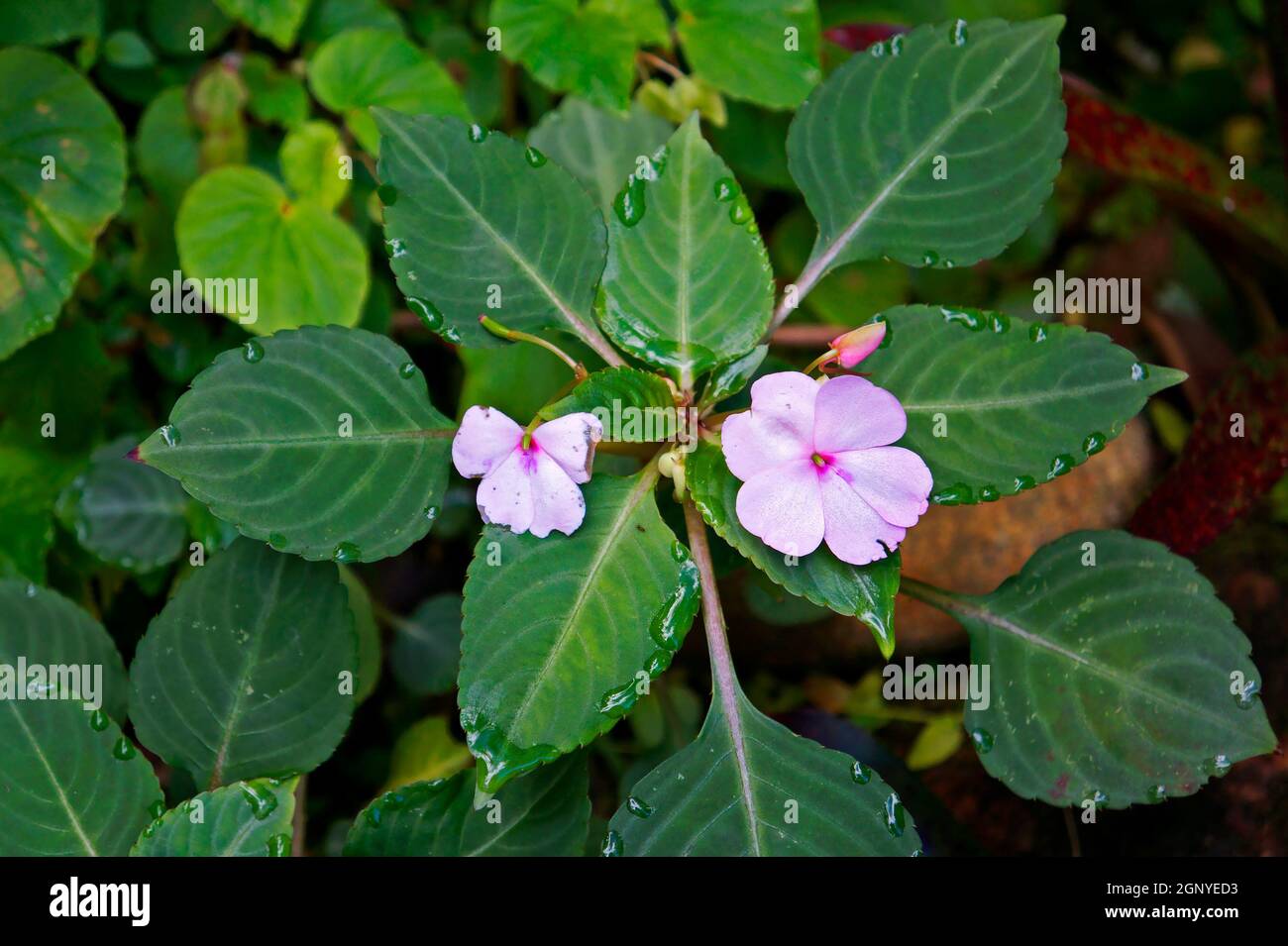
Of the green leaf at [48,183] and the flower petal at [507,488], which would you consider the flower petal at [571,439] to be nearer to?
the flower petal at [507,488]

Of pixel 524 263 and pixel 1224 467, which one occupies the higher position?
pixel 524 263

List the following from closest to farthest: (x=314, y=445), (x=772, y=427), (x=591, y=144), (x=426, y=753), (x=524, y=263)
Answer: (x=772, y=427)
(x=314, y=445)
(x=524, y=263)
(x=591, y=144)
(x=426, y=753)

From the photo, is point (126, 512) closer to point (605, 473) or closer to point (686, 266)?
point (605, 473)

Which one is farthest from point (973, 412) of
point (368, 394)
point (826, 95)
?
point (368, 394)

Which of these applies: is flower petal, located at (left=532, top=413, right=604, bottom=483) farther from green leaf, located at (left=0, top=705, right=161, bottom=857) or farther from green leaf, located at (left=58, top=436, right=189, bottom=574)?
green leaf, located at (left=58, top=436, right=189, bottom=574)

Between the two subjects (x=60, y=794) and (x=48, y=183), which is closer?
(x=60, y=794)

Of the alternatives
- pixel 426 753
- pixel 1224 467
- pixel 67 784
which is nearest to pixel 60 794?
pixel 67 784

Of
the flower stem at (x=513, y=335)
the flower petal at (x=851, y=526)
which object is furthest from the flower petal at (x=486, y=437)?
the flower petal at (x=851, y=526)

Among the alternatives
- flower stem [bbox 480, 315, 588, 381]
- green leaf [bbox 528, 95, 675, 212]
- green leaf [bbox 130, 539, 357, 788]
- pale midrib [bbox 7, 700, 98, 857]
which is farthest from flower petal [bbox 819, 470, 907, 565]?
pale midrib [bbox 7, 700, 98, 857]
